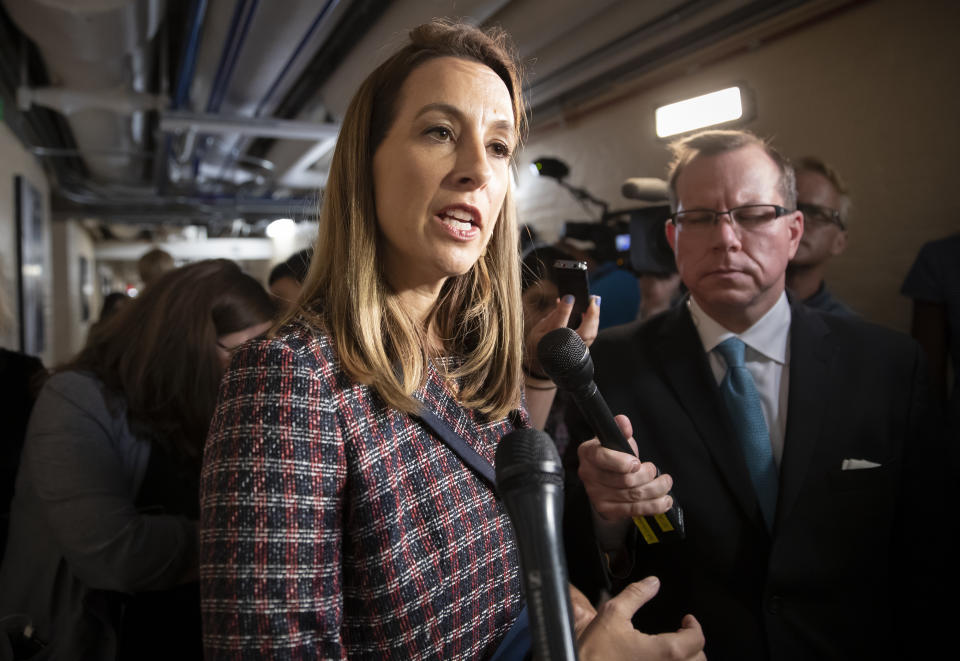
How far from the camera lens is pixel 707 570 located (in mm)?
890

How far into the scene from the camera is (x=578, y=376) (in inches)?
26.2

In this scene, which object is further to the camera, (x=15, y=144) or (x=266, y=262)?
(x=266, y=262)

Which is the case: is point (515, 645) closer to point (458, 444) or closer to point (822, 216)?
point (458, 444)

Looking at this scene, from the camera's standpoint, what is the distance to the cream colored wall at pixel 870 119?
7.14 ft

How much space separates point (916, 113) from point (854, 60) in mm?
333

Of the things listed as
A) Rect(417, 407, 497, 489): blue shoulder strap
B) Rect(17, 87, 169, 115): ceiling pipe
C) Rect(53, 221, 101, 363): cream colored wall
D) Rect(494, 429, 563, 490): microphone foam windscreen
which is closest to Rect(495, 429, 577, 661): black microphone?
Rect(494, 429, 563, 490): microphone foam windscreen

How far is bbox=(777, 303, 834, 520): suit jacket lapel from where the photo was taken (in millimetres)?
869

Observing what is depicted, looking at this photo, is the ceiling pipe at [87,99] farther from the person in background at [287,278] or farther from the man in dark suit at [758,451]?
the man in dark suit at [758,451]

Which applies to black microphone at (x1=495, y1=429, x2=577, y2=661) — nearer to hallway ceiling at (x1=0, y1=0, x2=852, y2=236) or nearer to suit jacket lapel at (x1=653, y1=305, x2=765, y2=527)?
suit jacket lapel at (x1=653, y1=305, x2=765, y2=527)

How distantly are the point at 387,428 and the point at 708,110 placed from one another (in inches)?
25.3

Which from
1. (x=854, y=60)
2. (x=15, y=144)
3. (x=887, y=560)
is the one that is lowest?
(x=887, y=560)

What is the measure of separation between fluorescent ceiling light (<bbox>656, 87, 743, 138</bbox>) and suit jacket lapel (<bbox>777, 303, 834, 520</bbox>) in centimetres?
32

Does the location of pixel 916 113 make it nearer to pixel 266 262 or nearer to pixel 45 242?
pixel 45 242

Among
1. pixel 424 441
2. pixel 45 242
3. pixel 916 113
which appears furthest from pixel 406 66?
pixel 45 242
